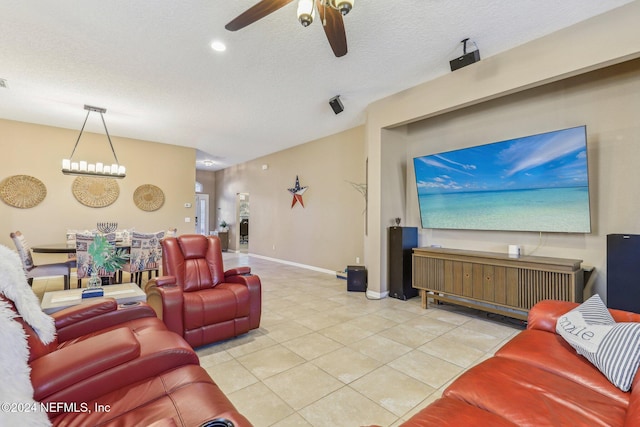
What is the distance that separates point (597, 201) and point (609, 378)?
241 centimetres

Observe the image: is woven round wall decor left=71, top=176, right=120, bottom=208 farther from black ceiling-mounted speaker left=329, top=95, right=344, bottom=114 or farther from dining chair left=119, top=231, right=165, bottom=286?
black ceiling-mounted speaker left=329, top=95, right=344, bottom=114

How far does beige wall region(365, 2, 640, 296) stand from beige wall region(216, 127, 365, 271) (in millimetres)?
1134

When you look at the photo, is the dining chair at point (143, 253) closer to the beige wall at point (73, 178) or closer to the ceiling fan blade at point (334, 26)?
the beige wall at point (73, 178)

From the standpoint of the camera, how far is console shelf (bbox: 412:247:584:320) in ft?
9.25

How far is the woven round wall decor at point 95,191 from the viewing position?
5.92 meters

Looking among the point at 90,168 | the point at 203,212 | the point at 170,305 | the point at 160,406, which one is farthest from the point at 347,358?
the point at 203,212

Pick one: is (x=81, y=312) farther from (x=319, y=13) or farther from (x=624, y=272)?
(x=624, y=272)

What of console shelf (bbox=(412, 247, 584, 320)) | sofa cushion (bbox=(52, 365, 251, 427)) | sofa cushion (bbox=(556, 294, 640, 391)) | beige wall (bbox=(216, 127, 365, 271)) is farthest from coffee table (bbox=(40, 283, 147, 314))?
beige wall (bbox=(216, 127, 365, 271))

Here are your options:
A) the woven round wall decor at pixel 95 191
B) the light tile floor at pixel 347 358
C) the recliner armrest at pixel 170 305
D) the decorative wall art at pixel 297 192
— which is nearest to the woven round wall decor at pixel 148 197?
the woven round wall decor at pixel 95 191

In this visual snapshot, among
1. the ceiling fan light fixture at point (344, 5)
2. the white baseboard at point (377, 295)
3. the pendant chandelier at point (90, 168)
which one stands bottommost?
the white baseboard at point (377, 295)

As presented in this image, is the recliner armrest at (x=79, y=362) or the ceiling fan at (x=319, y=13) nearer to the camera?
the recliner armrest at (x=79, y=362)

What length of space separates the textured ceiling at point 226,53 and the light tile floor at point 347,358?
3.00 m

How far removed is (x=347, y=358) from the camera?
8.39 feet

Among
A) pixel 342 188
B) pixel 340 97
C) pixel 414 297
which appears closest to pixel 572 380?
pixel 414 297
